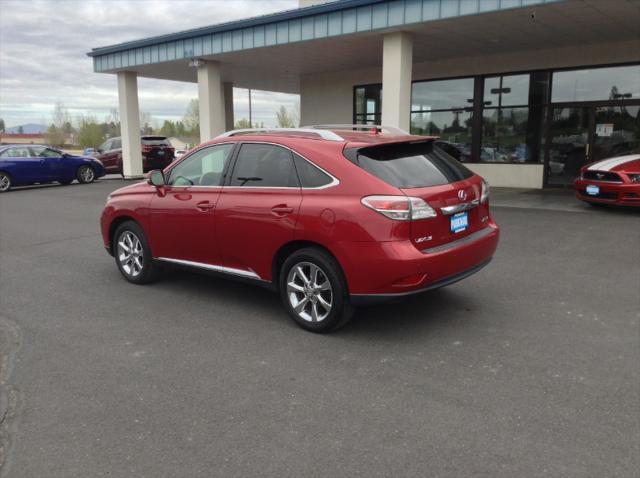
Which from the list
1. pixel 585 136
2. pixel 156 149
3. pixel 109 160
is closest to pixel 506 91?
pixel 585 136

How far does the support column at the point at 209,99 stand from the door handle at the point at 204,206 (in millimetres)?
11225

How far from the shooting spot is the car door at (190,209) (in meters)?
5.36

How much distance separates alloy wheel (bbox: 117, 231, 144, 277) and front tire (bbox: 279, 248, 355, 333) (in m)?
2.20

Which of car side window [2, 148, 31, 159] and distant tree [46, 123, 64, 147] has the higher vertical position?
distant tree [46, 123, 64, 147]

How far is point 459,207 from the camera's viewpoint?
180 inches

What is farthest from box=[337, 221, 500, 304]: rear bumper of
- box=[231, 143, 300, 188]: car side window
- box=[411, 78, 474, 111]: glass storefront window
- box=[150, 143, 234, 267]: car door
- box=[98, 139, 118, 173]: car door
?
box=[98, 139, 118, 173]: car door

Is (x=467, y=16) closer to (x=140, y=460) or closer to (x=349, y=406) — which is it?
(x=349, y=406)

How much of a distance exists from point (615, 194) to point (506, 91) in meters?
6.08

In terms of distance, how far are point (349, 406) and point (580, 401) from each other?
1.44m

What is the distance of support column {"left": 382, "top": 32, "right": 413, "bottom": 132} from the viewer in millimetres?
→ 12047

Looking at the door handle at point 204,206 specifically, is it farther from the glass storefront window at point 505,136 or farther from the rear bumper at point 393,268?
the glass storefront window at point 505,136

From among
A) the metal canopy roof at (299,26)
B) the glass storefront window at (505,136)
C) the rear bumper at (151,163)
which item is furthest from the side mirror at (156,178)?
the rear bumper at (151,163)

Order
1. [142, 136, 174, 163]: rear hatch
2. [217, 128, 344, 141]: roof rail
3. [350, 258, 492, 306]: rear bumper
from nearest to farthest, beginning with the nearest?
[350, 258, 492, 306]: rear bumper
[217, 128, 344, 141]: roof rail
[142, 136, 174, 163]: rear hatch

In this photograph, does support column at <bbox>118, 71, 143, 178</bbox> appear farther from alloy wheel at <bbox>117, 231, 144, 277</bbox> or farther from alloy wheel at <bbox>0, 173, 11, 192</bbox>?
alloy wheel at <bbox>117, 231, 144, 277</bbox>
